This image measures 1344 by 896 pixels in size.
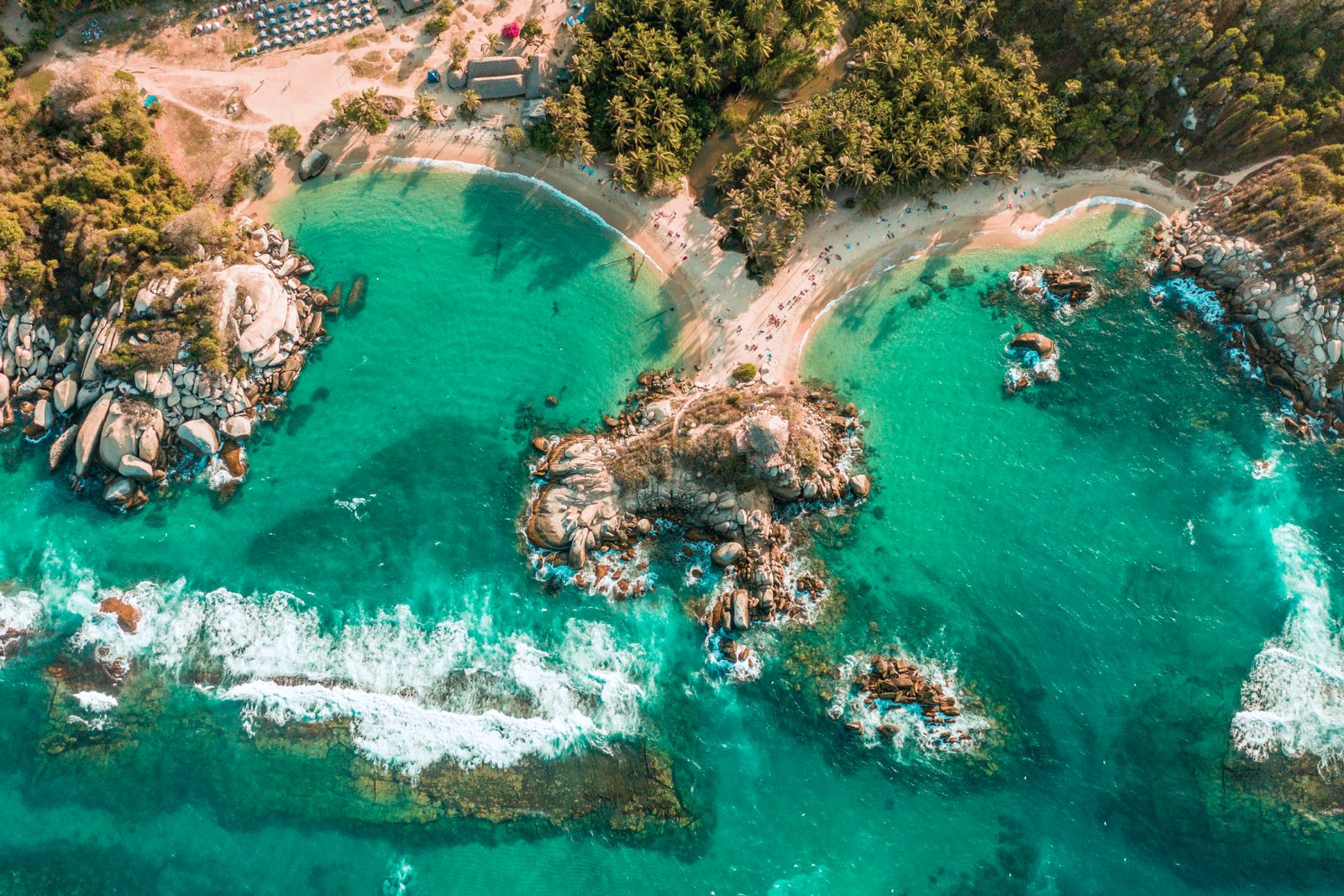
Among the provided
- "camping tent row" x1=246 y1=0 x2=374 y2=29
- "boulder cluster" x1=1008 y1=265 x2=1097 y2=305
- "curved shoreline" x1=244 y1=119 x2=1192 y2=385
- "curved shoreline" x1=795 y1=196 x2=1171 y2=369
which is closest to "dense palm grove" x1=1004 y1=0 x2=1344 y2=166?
"curved shoreline" x1=795 y1=196 x2=1171 y2=369

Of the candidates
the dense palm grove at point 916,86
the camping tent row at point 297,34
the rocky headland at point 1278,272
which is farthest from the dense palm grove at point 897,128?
the camping tent row at point 297,34

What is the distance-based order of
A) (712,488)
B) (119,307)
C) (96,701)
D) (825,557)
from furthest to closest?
1. (825,557)
2. (712,488)
3. (119,307)
4. (96,701)

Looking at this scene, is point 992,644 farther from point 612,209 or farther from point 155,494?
point 155,494

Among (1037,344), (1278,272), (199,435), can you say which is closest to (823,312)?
(1037,344)

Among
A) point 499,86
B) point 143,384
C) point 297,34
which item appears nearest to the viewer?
point 143,384

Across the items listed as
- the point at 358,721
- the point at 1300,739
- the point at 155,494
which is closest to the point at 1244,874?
the point at 1300,739

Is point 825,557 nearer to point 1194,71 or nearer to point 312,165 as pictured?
point 1194,71

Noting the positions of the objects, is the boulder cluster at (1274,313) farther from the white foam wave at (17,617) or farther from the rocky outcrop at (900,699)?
the white foam wave at (17,617)
